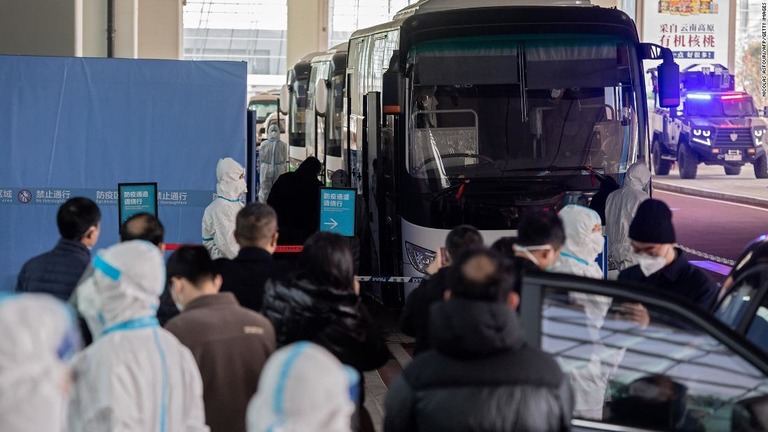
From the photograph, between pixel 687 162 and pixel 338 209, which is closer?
pixel 338 209

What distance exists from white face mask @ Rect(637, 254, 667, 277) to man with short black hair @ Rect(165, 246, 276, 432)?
2505 mm

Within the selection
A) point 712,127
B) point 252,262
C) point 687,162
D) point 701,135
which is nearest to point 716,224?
point 712,127

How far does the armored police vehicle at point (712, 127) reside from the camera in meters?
39.2

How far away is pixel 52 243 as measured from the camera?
41.0 ft

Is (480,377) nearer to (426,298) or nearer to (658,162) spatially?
(426,298)

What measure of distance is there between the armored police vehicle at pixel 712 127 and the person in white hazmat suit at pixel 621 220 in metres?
28.6

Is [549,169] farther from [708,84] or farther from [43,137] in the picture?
[708,84]

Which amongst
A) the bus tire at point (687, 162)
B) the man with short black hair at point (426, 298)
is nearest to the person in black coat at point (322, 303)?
the man with short black hair at point (426, 298)

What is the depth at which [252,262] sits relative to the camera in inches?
247

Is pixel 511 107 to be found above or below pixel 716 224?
Answer: above

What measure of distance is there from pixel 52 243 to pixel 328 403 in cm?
979

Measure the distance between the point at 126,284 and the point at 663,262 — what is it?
3.41 meters

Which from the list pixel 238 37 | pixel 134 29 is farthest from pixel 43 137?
pixel 238 37

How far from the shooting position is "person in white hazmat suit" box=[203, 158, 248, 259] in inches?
422
